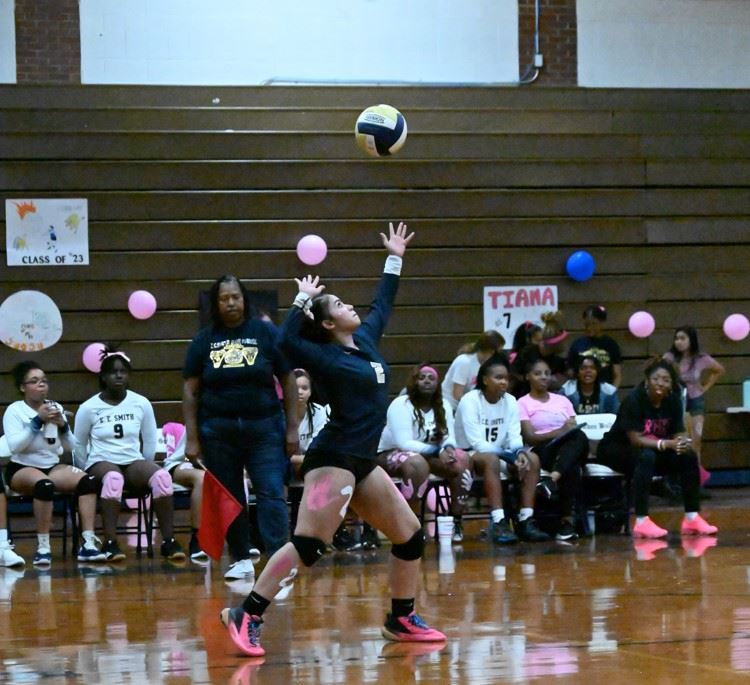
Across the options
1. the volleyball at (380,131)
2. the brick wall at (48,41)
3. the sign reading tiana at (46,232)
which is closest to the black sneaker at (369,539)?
the volleyball at (380,131)

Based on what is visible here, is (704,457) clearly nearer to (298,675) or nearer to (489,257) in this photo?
(489,257)

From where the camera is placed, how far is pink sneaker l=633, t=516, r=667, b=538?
9562 mm

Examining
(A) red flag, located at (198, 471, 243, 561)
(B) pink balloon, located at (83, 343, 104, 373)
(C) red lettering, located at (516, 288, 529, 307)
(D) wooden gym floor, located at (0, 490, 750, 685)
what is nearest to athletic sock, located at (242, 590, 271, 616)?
(D) wooden gym floor, located at (0, 490, 750, 685)

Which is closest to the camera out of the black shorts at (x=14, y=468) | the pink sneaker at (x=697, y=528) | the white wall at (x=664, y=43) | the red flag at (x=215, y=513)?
the red flag at (x=215, y=513)

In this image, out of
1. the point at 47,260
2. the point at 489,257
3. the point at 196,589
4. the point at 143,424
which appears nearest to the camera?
the point at 196,589

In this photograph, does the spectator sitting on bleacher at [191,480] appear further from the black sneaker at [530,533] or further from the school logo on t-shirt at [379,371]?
the school logo on t-shirt at [379,371]

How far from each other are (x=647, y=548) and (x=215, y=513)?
3047mm

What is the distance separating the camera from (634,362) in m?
13.2

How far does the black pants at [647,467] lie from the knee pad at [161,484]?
321 centimetres

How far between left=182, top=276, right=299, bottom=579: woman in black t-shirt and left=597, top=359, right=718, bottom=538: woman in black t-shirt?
10.3 feet

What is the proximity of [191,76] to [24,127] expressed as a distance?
1.62 m

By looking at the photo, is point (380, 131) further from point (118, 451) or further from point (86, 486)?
point (86, 486)

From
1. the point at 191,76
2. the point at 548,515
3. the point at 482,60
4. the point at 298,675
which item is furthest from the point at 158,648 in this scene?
the point at 482,60

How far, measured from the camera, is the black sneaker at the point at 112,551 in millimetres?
8898
